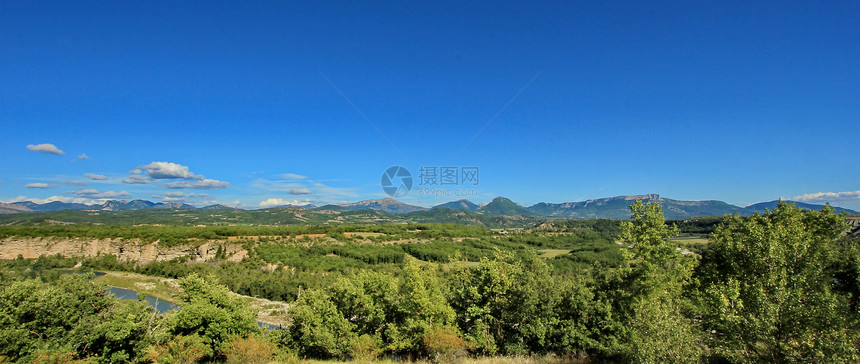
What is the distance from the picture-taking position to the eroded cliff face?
77750 millimetres

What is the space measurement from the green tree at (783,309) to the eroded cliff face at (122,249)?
8700cm

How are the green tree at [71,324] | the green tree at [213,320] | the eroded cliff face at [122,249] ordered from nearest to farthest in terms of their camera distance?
the green tree at [71,324], the green tree at [213,320], the eroded cliff face at [122,249]

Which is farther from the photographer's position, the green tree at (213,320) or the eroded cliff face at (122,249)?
the eroded cliff face at (122,249)

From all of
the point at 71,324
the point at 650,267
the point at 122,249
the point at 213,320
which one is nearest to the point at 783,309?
the point at 650,267

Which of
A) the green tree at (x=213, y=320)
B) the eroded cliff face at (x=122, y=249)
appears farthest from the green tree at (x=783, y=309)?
the eroded cliff face at (x=122, y=249)

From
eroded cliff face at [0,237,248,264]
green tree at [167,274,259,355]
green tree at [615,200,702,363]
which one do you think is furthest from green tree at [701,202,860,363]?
eroded cliff face at [0,237,248,264]

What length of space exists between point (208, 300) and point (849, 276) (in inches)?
1908

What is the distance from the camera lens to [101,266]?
75562 mm

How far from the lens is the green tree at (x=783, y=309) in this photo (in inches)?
404

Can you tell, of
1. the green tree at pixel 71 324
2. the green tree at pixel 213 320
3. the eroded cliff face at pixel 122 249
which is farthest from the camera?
the eroded cliff face at pixel 122 249

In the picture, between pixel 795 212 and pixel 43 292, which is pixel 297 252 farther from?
pixel 795 212

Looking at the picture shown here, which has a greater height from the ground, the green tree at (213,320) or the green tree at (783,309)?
the green tree at (783,309)

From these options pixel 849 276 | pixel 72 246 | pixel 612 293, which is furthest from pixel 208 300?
pixel 72 246

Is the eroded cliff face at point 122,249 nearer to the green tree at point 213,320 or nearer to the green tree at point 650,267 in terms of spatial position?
the green tree at point 213,320
